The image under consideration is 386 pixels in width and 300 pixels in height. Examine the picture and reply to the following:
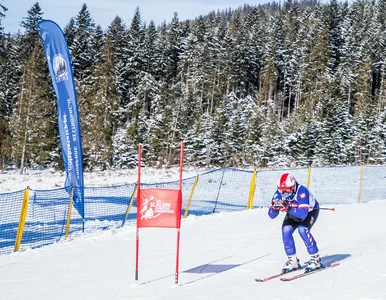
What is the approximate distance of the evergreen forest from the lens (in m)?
40.5

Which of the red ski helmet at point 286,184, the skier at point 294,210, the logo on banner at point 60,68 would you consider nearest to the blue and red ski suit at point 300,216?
the skier at point 294,210

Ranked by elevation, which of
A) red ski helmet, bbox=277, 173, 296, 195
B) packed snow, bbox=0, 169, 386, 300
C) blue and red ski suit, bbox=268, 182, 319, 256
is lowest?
packed snow, bbox=0, 169, 386, 300

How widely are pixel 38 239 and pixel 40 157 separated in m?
30.1

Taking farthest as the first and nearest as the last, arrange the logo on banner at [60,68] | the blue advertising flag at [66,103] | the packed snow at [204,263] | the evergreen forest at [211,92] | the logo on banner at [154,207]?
the evergreen forest at [211,92] → the logo on banner at [60,68] → the blue advertising flag at [66,103] → the logo on banner at [154,207] → the packed snow at [204,263]

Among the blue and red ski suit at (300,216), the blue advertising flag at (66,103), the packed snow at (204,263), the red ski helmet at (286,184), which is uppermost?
the blue advertising flag at (66,103)

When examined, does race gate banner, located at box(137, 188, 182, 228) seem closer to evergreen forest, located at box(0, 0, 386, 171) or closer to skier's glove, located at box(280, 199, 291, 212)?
skier's glove, located at box(280, 199, 291, 212)

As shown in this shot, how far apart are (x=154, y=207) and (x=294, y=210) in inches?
89.6

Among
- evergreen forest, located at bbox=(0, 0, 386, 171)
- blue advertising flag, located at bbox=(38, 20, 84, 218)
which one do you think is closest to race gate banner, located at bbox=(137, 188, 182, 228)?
blue advertising flag, located at bbox=(38, 20, 84, 218)

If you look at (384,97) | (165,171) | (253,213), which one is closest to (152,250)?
(253,213)

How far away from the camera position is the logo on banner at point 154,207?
7254 mm

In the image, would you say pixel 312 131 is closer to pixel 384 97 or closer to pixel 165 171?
pixel 165 171

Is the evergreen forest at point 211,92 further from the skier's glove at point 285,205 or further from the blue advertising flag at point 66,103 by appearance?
the skier's glove at point 285,205

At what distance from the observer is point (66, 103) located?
13.7 meters

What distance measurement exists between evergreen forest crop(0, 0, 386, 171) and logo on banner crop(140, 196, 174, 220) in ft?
63.4
